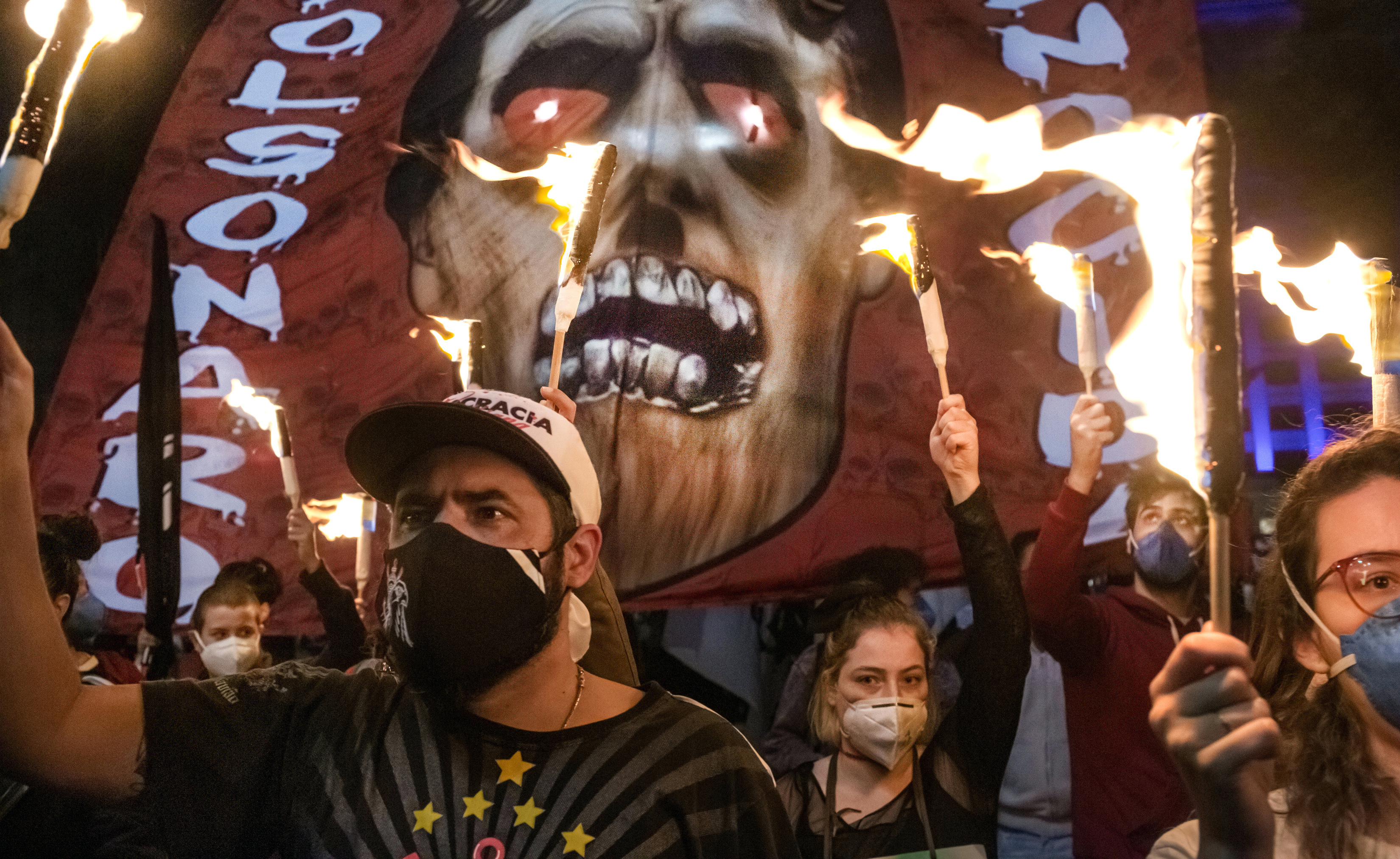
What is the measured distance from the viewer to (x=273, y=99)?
584 cm

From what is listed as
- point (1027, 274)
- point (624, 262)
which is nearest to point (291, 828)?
point (624, 262)

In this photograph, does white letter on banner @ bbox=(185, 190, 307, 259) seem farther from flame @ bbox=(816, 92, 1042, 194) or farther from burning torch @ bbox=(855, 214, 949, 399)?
burning torch @ bbox=(855, 214, 949, 399)

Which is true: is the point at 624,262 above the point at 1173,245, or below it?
above

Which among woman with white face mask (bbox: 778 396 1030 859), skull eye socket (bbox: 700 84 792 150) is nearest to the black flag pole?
woman with white face mask (bbox: 778 396 1030 859)

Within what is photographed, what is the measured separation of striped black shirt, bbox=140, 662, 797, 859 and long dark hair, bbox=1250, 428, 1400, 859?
84 centimetres

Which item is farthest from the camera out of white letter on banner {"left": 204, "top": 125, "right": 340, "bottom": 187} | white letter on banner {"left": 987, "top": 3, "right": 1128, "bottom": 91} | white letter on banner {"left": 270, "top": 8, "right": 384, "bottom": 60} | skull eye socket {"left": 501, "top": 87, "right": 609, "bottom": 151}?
white letter on banner {"left": 270, "top": 8, "right": 384, "bottom": 60}

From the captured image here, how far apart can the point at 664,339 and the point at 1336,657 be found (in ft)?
10.8

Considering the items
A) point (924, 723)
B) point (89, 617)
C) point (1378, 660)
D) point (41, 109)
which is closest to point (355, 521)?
point (89, 617)

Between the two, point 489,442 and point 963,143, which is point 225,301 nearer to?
point 963,143

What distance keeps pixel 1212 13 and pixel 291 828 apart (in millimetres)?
5850

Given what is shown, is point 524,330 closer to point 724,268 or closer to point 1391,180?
point 724,268

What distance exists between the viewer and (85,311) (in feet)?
18.0

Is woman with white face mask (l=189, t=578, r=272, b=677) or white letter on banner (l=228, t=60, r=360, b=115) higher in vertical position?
white letter on banner (l=228, t=60, r=360, b=115)

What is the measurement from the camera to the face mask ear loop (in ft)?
5.48
